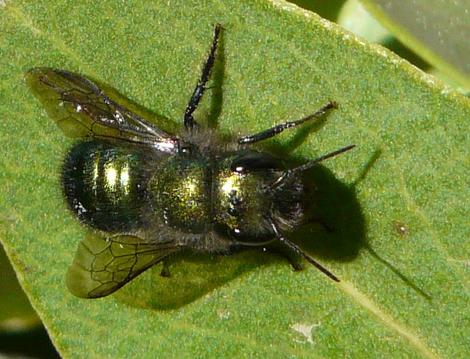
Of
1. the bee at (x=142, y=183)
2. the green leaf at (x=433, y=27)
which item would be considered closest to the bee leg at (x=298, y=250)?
the bee at (x=142, y=183)

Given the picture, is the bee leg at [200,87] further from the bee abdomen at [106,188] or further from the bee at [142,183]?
the bee abdomen at [106,188]

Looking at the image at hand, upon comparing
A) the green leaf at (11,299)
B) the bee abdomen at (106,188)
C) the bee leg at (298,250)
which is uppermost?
the bee leg at (298,250)

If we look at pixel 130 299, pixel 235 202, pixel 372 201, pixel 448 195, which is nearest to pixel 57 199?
pixel 130 299

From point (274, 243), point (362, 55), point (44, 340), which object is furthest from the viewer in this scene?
point (44, 340)

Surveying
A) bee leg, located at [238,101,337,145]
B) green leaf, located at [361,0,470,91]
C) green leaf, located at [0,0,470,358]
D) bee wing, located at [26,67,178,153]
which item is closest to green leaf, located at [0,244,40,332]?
green leaf, located at [0,0,470,358]

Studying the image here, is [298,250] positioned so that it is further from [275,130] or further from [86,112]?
[86,112]

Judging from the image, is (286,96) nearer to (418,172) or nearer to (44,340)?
(418,172)
